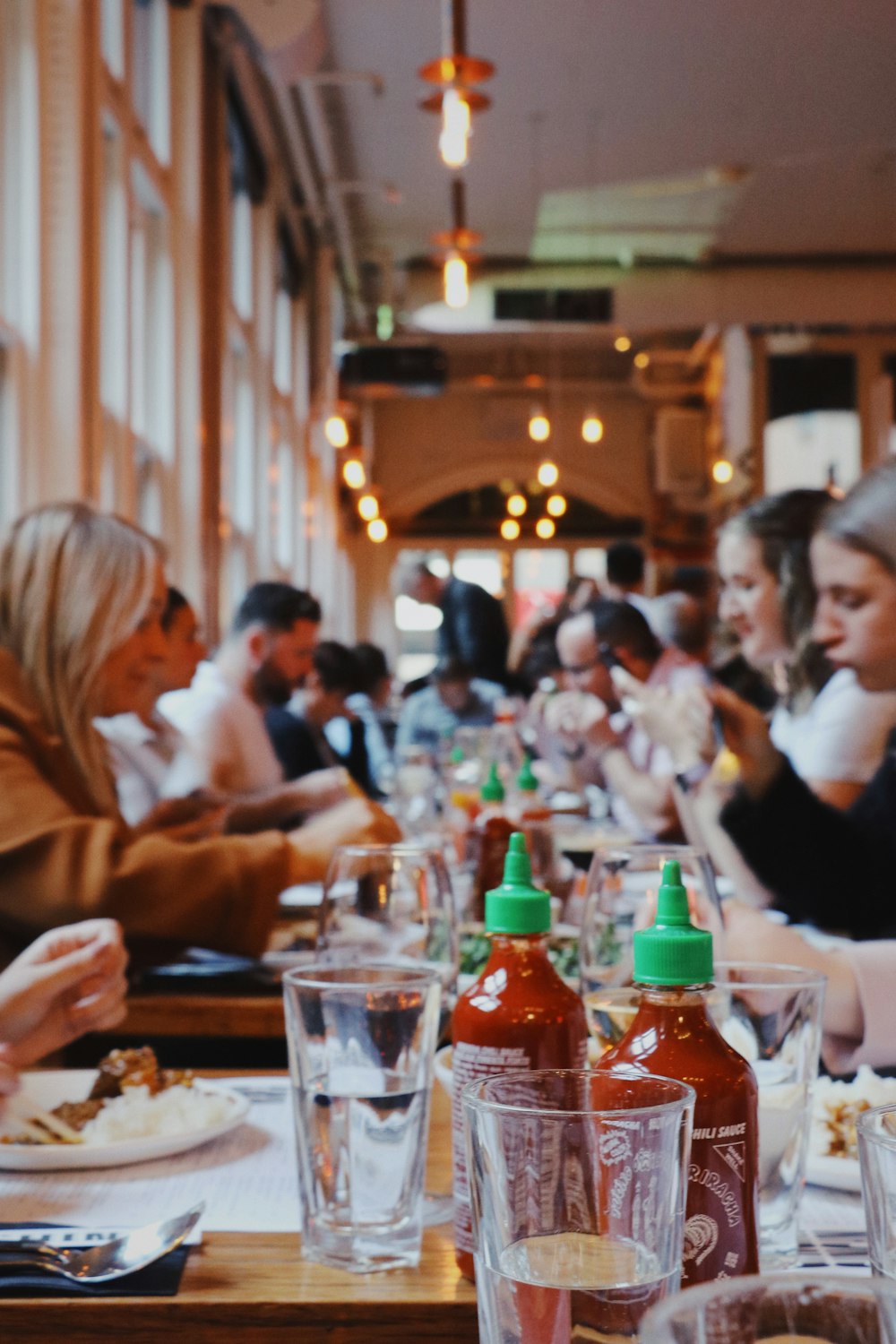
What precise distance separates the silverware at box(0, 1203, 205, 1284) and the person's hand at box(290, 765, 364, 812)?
2.23 metres

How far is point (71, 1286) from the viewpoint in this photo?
0.85 m

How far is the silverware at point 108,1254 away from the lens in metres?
0.86

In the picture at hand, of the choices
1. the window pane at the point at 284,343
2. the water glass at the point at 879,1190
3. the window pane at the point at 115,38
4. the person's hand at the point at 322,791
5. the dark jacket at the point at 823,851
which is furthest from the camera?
the window pane at the point at 284,343

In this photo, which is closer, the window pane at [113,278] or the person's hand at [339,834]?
the person's hand at [339,834]

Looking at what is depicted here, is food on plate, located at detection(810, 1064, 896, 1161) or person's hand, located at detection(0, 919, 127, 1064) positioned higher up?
person's hand, located at detection(0, 919, 127, 1064)

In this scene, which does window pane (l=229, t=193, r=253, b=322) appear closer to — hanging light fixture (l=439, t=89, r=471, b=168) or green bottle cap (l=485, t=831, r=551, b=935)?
hanging light fixture (l=439, t=89, r=471, b=168)

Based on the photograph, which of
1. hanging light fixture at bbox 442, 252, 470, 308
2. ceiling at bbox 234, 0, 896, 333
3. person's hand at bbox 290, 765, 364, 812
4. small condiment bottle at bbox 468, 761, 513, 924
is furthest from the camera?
ceiling at bbox 234, 0, 896, 333

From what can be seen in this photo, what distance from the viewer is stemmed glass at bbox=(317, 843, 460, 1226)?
1.20m

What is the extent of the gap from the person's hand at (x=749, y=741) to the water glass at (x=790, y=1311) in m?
1.74

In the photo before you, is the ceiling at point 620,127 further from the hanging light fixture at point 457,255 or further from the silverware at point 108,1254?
the silverware at point 108,1254

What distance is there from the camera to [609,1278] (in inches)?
25.3

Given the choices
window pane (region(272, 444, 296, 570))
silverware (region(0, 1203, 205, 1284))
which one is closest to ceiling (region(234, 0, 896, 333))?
window pane (region(272, 444, 296, 570))

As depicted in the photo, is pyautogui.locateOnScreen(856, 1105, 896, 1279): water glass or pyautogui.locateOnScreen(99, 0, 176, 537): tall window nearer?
pyautogui.locateOnScreen(856, 1105, 896, 1279): water glass

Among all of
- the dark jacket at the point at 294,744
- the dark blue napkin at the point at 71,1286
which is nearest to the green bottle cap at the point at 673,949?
the dark blue napkin at the point at 71,1286
